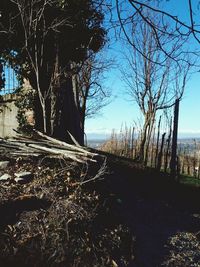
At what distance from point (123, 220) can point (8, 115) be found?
588 cm

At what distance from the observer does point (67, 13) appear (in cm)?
917

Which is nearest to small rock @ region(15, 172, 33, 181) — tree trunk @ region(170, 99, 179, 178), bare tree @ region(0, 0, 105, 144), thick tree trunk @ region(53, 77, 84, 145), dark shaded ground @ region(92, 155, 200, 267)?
dark shaded ground @ region(92, 155, 200, 267)

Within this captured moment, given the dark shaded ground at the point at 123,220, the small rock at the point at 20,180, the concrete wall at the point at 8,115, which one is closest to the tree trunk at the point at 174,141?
the dark shaded ground at the point at 123,220

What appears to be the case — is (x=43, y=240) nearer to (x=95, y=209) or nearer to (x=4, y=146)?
(x=95, y=209)

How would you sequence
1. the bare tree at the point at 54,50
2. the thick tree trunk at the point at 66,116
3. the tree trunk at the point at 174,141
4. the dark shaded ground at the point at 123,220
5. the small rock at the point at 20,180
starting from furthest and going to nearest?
the tree trunk at the point at 174,141
the thick tree trunk at the point at 66,116
the bare tree at the point at 54,50
the small rock at the point at 20,180
the dark shaded ground at the point at 123,220

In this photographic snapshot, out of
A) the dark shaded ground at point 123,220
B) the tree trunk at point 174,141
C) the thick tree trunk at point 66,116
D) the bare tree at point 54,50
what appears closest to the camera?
the dark shaded ground at point 123,220

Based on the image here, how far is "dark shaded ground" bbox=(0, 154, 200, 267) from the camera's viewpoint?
14.6ft

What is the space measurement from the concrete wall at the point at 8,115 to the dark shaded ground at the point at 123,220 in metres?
3.97

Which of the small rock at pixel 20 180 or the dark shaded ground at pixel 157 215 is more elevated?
the small rock at pixel 20 180

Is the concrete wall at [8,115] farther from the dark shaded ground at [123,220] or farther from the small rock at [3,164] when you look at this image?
→ the dark shaded ground at [123,220]

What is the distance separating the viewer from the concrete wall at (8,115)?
976 centimetres

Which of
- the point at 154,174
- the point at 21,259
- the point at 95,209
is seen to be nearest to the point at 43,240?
the point at 21,259

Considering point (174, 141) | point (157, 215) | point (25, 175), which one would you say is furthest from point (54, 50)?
point (157, 215)

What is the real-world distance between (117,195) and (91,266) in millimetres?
2146
